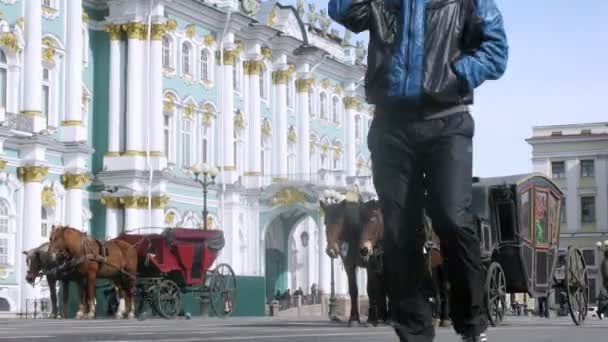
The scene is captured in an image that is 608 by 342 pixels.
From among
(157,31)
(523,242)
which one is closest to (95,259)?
(523,242)

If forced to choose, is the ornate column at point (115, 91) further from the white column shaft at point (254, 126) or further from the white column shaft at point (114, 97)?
the white column shaft at point (254, 126)

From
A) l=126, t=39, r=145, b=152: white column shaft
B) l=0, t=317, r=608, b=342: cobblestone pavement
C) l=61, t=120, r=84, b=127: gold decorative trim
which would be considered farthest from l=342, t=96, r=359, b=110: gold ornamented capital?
l=0, t=317, r=608, b=342: cobblestone pavement

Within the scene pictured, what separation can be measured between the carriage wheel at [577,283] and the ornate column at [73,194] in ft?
78.9

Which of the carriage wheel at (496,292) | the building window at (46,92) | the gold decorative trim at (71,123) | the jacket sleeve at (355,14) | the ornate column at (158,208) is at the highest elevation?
the building window at (46,92)

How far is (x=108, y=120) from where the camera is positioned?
43.3m

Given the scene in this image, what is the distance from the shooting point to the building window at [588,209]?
271 feet

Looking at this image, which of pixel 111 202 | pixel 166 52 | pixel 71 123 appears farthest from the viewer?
pixel 166 52

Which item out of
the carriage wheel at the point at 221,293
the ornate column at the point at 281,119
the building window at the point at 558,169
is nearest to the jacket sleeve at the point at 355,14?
the carriage wheel at the point at 221,293

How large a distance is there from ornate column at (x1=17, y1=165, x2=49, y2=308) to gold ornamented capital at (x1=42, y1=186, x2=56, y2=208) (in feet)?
4.13

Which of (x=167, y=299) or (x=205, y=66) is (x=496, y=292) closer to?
(x=167, y=299)

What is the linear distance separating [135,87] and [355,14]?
38589 mm

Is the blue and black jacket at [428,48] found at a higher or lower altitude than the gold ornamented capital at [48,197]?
lower

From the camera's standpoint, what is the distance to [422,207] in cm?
510

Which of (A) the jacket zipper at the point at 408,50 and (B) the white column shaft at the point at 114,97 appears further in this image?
(B) the white column shaft at the point at 114,97
